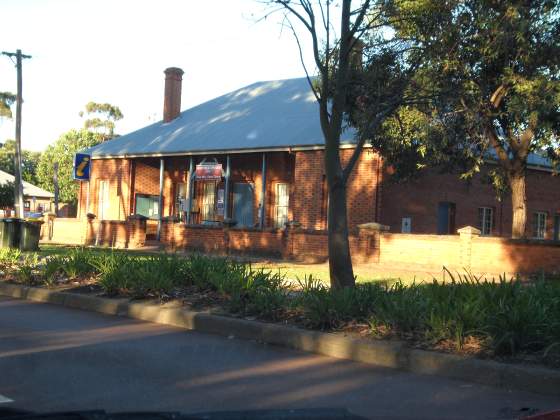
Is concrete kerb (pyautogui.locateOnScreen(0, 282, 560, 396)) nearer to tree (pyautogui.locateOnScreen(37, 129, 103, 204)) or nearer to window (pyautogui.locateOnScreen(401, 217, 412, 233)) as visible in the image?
window (pyautogui.locateOnScreen(401, 217, 412, 233))

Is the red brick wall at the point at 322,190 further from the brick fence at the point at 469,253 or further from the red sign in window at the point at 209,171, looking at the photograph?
the red sign in window at the point at 209,171

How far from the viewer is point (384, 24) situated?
10.3m

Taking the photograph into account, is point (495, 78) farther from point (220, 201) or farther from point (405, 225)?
point (220, 201)

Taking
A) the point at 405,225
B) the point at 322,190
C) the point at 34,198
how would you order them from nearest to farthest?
→ the point at 405,225
the point at 322,190
the point at 34,198

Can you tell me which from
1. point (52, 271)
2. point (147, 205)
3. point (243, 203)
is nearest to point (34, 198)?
point (147, 205)

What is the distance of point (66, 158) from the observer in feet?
216

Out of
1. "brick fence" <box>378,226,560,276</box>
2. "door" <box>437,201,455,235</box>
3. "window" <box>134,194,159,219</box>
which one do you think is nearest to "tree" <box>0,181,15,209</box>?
"window" <box>134,194,159,219</box>

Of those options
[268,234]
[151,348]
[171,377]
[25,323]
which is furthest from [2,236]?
[171,377]

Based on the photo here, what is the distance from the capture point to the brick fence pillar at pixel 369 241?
1891cm

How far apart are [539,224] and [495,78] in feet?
52.8

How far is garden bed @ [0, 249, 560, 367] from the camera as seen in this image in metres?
6.82

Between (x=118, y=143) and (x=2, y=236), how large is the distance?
12063 millimetres

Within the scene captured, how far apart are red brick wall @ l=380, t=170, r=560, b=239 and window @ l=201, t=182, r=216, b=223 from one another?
383 inches

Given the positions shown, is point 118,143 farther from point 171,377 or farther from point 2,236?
point 171,377
